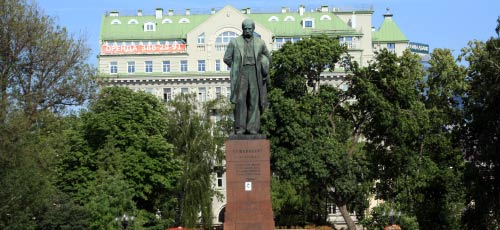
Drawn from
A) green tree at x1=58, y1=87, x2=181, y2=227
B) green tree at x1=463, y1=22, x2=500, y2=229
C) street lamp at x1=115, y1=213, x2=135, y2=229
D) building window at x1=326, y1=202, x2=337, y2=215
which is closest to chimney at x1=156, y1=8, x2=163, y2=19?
building window at x1=326, y1=202, x2=337, y2=215

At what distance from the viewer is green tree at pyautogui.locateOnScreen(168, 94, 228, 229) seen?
66.9 metres

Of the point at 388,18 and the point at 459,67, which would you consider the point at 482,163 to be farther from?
the point at 388,18

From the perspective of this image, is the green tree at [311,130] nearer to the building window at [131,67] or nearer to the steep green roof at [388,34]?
the building window at [131,67]

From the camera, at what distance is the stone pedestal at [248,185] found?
27.6 m

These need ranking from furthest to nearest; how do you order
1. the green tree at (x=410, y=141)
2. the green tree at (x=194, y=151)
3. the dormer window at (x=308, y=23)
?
the dormer window at (x=308, y=23) < the green tree at (x=194, y=151) < the green tree at (x=410, y=141)

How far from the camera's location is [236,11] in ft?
292

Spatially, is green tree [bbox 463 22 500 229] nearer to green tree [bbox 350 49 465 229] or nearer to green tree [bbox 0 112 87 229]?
green tree [bbox 350 49 465 229]

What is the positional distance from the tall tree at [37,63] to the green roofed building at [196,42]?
128ft

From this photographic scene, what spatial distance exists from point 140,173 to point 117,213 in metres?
7.35

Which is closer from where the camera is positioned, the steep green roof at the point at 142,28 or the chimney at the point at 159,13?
the steep green roof at the point at 142,28

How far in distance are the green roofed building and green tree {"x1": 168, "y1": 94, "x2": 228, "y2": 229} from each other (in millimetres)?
17992

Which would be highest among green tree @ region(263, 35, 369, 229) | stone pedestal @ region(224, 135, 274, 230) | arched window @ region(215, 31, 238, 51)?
arched window @ region(215, 31, 238, 51)

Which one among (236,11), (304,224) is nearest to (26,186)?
(304,224)

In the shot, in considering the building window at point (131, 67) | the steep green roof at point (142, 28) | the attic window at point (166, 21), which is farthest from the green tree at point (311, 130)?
the attic window at point (166, 21)
